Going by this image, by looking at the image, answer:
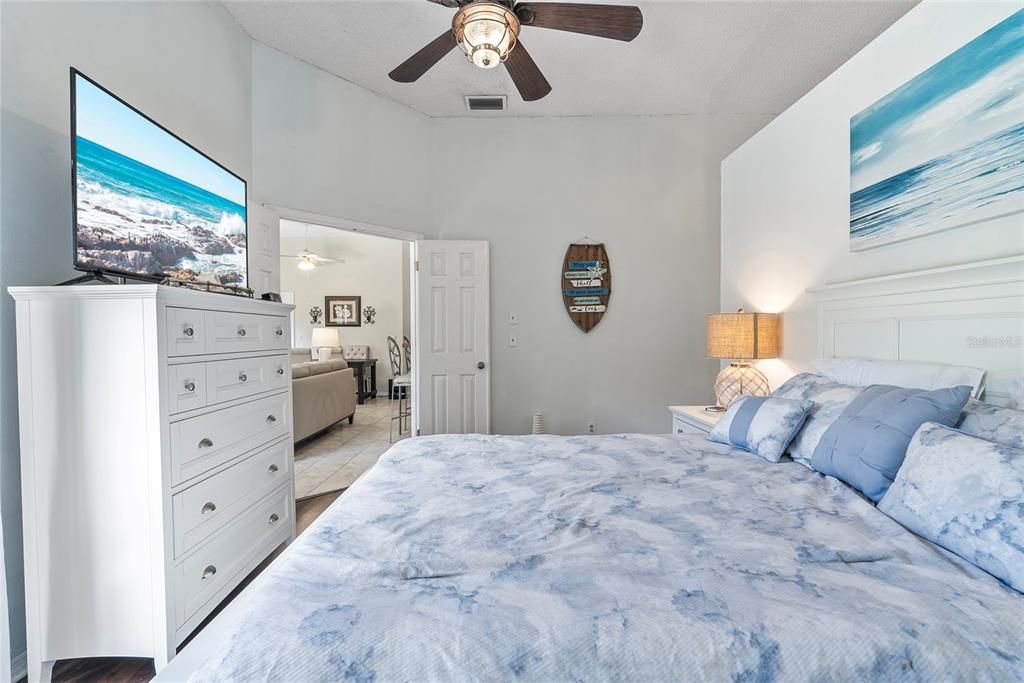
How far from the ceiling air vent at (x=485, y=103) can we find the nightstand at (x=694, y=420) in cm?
276

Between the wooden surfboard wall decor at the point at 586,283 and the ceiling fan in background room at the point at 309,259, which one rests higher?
the ceiling fan in background room at the point at 309,259

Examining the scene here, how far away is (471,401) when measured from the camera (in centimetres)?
364

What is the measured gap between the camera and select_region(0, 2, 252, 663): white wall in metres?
1.42

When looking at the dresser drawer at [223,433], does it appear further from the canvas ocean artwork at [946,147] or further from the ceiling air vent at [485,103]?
the canvas ocean artwork at [946,147]

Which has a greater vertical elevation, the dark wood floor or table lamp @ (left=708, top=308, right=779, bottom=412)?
table lamp @ (left=708, top=308, right=779, bottom=412)

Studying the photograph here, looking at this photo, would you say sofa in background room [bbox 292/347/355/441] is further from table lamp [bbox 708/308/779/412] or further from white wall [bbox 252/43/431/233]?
table lamp [bbox 708/308/779/412]

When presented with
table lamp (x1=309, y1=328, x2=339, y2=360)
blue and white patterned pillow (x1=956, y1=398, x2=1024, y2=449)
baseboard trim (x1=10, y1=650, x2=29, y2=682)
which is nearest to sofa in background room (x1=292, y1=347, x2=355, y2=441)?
table lamp (x1=309, y1=328, x2=339, y2=360)

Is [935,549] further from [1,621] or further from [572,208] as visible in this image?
[572,208]

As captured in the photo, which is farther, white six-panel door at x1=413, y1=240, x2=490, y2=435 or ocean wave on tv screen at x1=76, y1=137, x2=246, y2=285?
white six-panel door at x1=413, y1=240, x2=490, y2=435

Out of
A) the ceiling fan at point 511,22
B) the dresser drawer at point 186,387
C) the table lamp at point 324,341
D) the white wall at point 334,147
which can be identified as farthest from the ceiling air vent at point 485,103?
the table lamp at point 324,341

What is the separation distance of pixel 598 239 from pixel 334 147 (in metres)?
2.26

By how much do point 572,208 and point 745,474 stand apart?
111 inches

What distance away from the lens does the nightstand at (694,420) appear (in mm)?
2412

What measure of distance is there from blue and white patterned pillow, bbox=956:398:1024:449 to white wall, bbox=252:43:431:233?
11.4ft
